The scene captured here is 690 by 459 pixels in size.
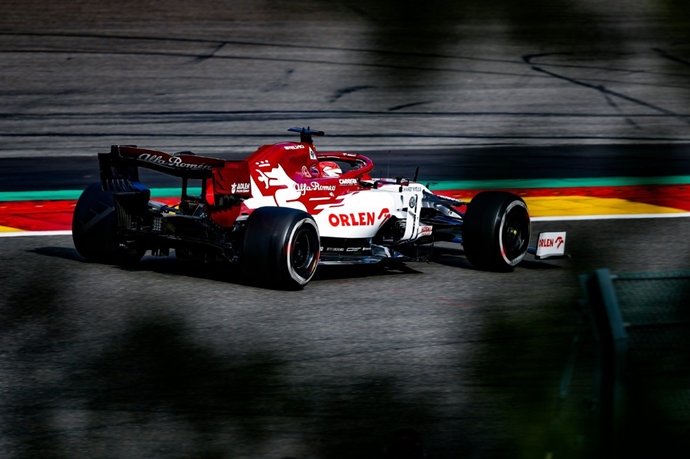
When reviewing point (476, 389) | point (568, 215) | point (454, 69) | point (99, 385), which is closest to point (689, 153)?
point (454, 69)

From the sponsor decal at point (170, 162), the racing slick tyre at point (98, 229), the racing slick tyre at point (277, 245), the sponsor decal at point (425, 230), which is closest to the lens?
the racing slick tyre at point (277, 245)

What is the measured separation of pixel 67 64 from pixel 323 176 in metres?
6.16

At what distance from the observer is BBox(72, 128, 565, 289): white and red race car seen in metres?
8.41

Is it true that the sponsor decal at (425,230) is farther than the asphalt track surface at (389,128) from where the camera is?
Yes

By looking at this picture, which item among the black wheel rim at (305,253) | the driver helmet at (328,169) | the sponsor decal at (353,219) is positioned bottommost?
the black wheel rim at (305,253)

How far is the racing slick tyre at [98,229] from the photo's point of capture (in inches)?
370

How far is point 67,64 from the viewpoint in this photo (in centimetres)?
326

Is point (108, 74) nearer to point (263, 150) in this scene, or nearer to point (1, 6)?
point (1, 6)

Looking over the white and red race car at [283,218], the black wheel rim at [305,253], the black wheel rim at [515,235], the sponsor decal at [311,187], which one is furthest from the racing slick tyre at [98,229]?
the black wheel rim at [515,235]

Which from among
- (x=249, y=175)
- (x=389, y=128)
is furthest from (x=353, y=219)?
(x=389, y=128)

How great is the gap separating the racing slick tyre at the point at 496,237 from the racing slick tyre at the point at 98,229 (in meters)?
2.54

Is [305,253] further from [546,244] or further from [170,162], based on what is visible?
[546,244]

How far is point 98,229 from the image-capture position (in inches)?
370

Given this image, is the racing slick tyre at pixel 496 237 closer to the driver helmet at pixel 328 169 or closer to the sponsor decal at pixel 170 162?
the driver helmet at pixel 328 169
